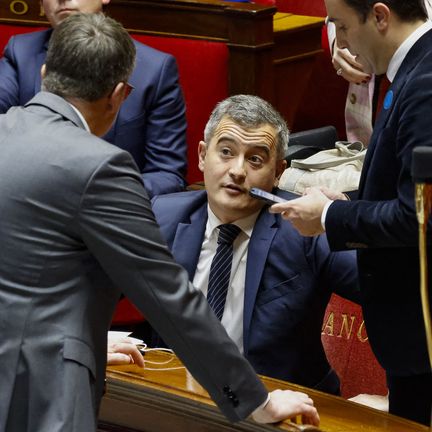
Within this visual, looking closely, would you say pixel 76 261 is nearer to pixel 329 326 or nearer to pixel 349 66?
pixel 329 326

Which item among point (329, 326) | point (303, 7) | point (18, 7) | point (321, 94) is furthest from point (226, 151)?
point (303, 7)

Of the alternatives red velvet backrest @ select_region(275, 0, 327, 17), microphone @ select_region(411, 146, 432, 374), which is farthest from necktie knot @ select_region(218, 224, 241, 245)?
red velvet backrest @ select_region(275, 0, 327, 17)

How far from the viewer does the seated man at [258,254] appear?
1.72 metres

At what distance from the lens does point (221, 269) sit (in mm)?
1775

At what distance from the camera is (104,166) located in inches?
47.3

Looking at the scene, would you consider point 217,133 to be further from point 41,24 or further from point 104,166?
point 41,24

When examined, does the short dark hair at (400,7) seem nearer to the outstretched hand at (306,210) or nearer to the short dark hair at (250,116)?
the outstretched hand at (306,210)

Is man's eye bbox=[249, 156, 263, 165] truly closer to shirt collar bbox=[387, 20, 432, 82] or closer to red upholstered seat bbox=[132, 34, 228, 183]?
shirt collar bbox=[387, 20, 432, 82]


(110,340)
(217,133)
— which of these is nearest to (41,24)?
(217,133)

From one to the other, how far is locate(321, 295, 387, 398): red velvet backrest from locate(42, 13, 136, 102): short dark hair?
2.57ft

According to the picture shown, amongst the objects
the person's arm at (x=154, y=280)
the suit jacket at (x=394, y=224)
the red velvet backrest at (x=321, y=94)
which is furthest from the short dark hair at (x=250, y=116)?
the red velvet backrest at (x=321, y=94)

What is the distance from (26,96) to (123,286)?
117 centimetres

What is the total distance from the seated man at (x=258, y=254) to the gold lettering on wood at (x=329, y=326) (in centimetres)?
20

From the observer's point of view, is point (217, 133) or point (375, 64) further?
point (217, 133)
